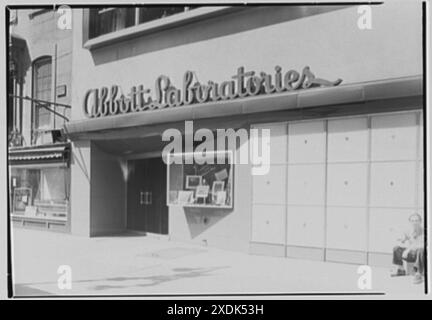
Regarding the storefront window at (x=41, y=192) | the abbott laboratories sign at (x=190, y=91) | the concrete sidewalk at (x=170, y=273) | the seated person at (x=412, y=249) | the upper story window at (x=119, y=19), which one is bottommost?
the concrete sidewalk at (x=170, y=273)

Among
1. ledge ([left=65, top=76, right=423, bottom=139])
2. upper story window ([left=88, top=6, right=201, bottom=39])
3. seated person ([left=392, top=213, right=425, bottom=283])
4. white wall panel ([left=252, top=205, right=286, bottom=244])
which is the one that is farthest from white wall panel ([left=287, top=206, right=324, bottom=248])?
upper story window ([left=88, top=6, right=201, bottom=39])

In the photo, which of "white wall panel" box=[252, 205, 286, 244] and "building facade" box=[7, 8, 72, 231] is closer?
"building facade" box=[7, 8, 72, 231]

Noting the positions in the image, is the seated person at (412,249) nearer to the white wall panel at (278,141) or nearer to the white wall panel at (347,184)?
the white wall panel at (347,184)

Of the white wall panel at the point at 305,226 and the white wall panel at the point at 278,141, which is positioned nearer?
the white wall panel at the point at 305,226

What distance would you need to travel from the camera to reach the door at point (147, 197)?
8523mm

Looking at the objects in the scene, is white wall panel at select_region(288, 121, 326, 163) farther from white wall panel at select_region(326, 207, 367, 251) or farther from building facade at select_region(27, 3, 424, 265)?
white wall panel at select_region(326, 207, 367, 251)

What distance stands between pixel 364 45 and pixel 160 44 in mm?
3287

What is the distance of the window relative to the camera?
6871 mm

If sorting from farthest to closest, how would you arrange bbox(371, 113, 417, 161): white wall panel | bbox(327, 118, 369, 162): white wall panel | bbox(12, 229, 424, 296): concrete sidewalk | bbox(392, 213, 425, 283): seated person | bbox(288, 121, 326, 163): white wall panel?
1. bbox(288, 121, 326, 163): white wall panel
2. bbox(327, 118, 369, 162): white wall panel
3. bbox(371, 113, 417, 161): white wall panel
4. bbox(392, 213, 425, 283): seated person
5. bbox(12, 229, 424, 296): concrete sidewalk

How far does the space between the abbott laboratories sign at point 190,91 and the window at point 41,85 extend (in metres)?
0.89

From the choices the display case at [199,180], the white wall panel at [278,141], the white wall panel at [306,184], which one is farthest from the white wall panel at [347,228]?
the display case at [199,180]

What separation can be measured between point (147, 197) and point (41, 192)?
2017mm

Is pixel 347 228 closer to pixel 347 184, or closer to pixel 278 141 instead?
pixel 347 184
